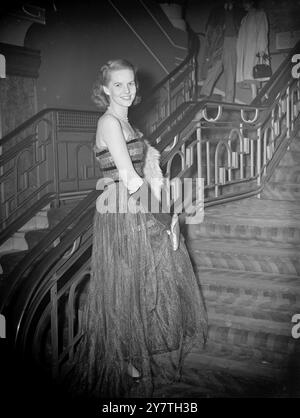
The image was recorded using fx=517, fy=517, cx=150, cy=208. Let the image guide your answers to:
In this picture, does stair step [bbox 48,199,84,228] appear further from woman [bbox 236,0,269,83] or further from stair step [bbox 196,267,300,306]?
woman [bbox 236,0,269,83]

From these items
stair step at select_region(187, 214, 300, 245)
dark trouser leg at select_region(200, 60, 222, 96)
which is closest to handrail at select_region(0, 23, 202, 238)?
dark trouser leg at select_region(200, 60, 222, 96)

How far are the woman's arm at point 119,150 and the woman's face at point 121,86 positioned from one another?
9cm

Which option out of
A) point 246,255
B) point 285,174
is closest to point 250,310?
point 246,255

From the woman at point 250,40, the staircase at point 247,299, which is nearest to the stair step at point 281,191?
the staircase at point 247,299

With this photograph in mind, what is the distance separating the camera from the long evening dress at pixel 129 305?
212 centimetres

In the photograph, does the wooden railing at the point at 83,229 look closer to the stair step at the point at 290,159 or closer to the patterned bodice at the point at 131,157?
the stair step at the point at 290,159

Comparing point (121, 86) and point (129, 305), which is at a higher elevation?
point (121, 86)

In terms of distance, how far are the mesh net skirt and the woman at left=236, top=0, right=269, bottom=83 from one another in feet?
10.5

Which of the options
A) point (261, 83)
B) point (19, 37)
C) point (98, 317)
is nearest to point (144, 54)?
point (261, 83)

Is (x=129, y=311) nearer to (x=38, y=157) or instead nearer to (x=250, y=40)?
(x=38, y=157)

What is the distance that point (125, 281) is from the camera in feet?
6.99

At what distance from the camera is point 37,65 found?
4.32m

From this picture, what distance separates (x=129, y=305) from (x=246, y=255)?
3.35ft

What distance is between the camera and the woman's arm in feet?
6.62
